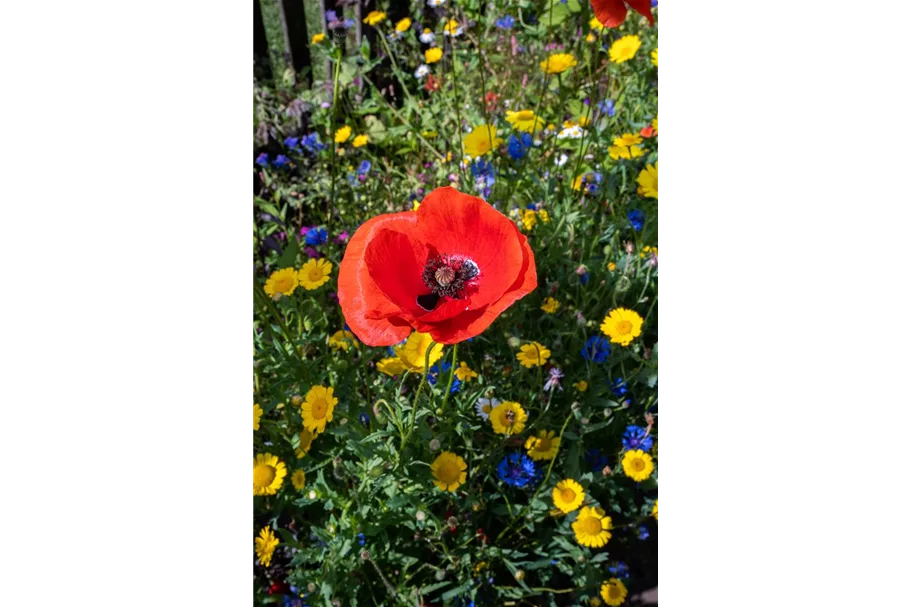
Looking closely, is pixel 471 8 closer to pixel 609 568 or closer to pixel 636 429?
pixel 636 429

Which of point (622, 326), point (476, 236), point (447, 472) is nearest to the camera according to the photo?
point (476, 236)

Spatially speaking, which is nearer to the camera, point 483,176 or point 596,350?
point 596,350

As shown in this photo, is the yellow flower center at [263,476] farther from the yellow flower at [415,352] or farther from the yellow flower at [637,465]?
the yellow flower at [637,465]

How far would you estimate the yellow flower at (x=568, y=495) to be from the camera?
4.44 feet

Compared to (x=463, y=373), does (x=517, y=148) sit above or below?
above

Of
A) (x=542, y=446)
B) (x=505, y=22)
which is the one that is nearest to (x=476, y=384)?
(x=542, y=446)

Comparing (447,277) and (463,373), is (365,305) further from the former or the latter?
(463,373)

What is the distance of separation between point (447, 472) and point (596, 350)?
543mm

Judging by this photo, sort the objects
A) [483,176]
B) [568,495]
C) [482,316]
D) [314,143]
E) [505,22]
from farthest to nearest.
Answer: [505,22], [314,143], [483,176], [568,495], [482,316]

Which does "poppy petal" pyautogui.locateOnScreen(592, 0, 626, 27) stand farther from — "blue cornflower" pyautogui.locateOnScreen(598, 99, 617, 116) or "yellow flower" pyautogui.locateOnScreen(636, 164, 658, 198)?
"blue cornflower" pyautogui.locateOnScreen(598, 99, 617, 116)

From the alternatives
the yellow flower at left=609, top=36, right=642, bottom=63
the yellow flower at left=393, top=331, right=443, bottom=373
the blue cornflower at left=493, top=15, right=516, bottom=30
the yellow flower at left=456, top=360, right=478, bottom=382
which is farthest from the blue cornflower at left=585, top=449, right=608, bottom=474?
the blue cornflower at left=493, top=15, right=516, bottom=30

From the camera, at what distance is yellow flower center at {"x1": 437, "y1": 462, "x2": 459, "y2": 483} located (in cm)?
126

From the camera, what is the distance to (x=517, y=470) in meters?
1.46
